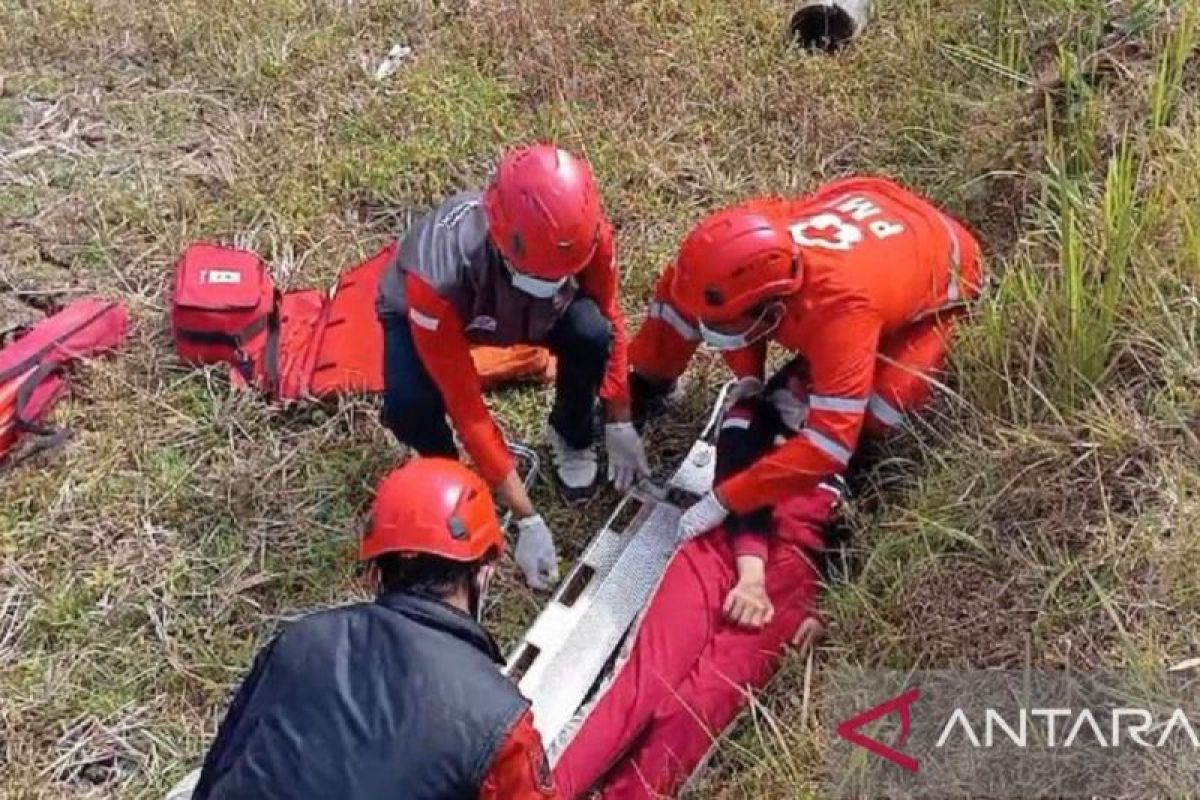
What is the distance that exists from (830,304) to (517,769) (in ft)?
5.01

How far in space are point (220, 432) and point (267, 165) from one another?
134 cm

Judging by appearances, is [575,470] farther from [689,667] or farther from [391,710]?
[391,710]

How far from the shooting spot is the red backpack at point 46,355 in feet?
14.9

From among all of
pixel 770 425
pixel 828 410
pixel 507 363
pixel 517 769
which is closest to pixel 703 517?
pixel 770 425

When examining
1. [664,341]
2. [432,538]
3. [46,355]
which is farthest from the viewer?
[46,355]

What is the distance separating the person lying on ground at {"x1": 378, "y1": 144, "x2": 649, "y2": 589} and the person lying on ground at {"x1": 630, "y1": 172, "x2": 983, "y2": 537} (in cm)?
27

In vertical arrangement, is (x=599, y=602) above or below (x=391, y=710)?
below

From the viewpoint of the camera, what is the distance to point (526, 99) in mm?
5812

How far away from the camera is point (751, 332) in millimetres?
3838

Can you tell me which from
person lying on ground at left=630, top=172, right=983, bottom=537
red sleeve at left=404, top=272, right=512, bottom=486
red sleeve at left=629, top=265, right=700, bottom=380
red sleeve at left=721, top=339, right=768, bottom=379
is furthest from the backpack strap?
red sleeve at left=721, top=339, right=768, bottom=379

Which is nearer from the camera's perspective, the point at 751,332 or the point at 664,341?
the point at 751,332

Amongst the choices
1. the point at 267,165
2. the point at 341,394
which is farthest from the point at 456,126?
the point at 341,394

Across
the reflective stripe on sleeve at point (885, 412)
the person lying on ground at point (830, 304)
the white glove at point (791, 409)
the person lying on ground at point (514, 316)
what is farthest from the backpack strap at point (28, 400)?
the reflective stripe on sleeve at point (885, 412)

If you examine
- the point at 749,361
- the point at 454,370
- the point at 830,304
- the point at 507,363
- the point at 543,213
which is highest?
the point at 543,213
